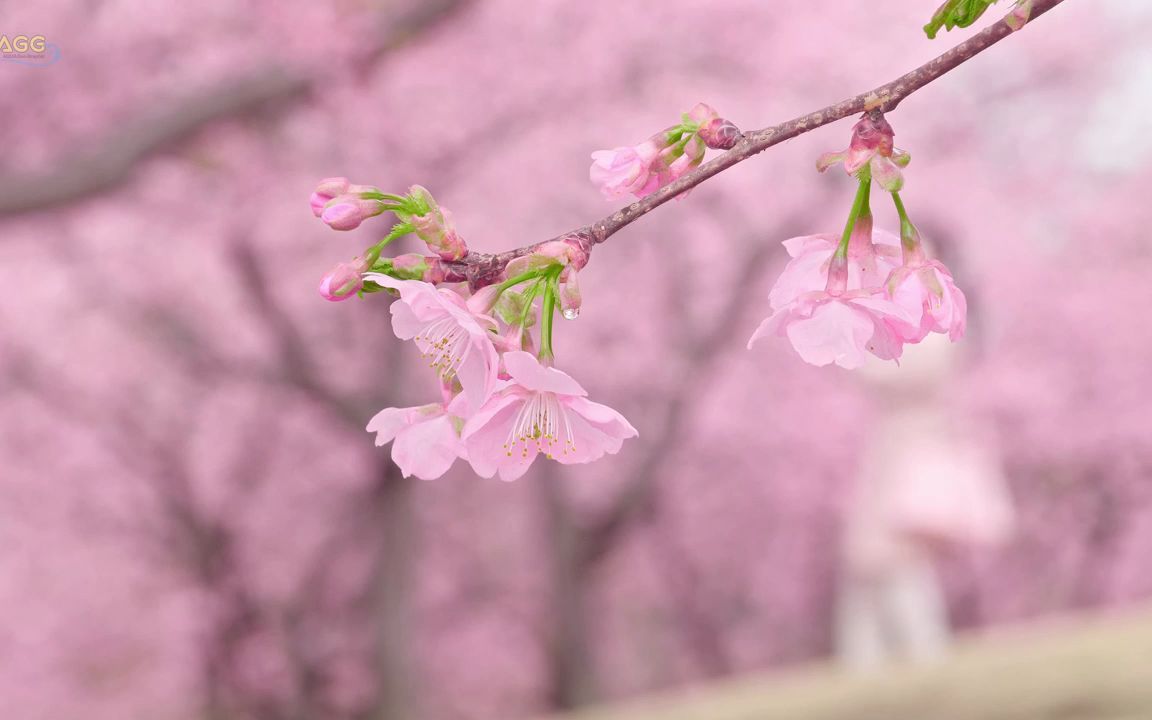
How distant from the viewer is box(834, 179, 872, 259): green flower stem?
808 millimetres

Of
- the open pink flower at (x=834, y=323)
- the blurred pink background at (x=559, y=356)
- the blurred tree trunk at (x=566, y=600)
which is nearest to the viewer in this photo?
the open pink flower at (x=834, y=323)

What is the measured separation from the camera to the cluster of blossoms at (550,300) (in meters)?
0.77

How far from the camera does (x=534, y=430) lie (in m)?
0.85

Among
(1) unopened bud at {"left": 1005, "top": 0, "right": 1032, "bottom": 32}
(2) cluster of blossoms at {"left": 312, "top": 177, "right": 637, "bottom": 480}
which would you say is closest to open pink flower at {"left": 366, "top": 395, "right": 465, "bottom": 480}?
(2) cluster of blossoms at {"left": 312, "top": 177, "right": 637, "bottom": 480}

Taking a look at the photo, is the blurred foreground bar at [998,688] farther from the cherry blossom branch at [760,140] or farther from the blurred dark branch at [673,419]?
the cherry blossom branch at [760,140]

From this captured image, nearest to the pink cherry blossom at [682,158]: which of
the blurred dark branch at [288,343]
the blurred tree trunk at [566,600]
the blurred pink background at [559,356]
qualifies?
the blurred pink background at [559,356]

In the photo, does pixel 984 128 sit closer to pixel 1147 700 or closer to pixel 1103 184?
pixel 1103 184

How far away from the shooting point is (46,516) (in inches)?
374

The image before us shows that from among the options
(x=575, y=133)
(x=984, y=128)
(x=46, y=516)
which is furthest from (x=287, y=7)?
(x=984, y=128)

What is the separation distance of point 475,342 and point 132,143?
342 centimetres

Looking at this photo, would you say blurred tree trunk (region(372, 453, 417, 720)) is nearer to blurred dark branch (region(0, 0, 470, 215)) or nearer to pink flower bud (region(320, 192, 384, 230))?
blurred dark branch (region(0, 0, 470, 215))

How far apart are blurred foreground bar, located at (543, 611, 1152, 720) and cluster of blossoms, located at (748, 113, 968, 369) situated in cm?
351

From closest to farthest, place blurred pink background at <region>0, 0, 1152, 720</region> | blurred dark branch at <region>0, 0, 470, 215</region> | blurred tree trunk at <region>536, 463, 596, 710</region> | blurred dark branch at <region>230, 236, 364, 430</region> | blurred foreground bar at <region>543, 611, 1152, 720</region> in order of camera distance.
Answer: blurred dark branch at <region>0, 0, 470, 215</region>, blurred foreground bar at <region>543, 611, 1152, 720</region>, blurred pink background at <region>0, 0, 1152, 720</region>, blurred dark branch at <region>230, 236, 364, 430</region>, blurred tree trunk at <region>536, 463, 596, 710</region>

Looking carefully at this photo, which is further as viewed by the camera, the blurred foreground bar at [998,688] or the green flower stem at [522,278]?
the blurred foreground bar at [998,688]
